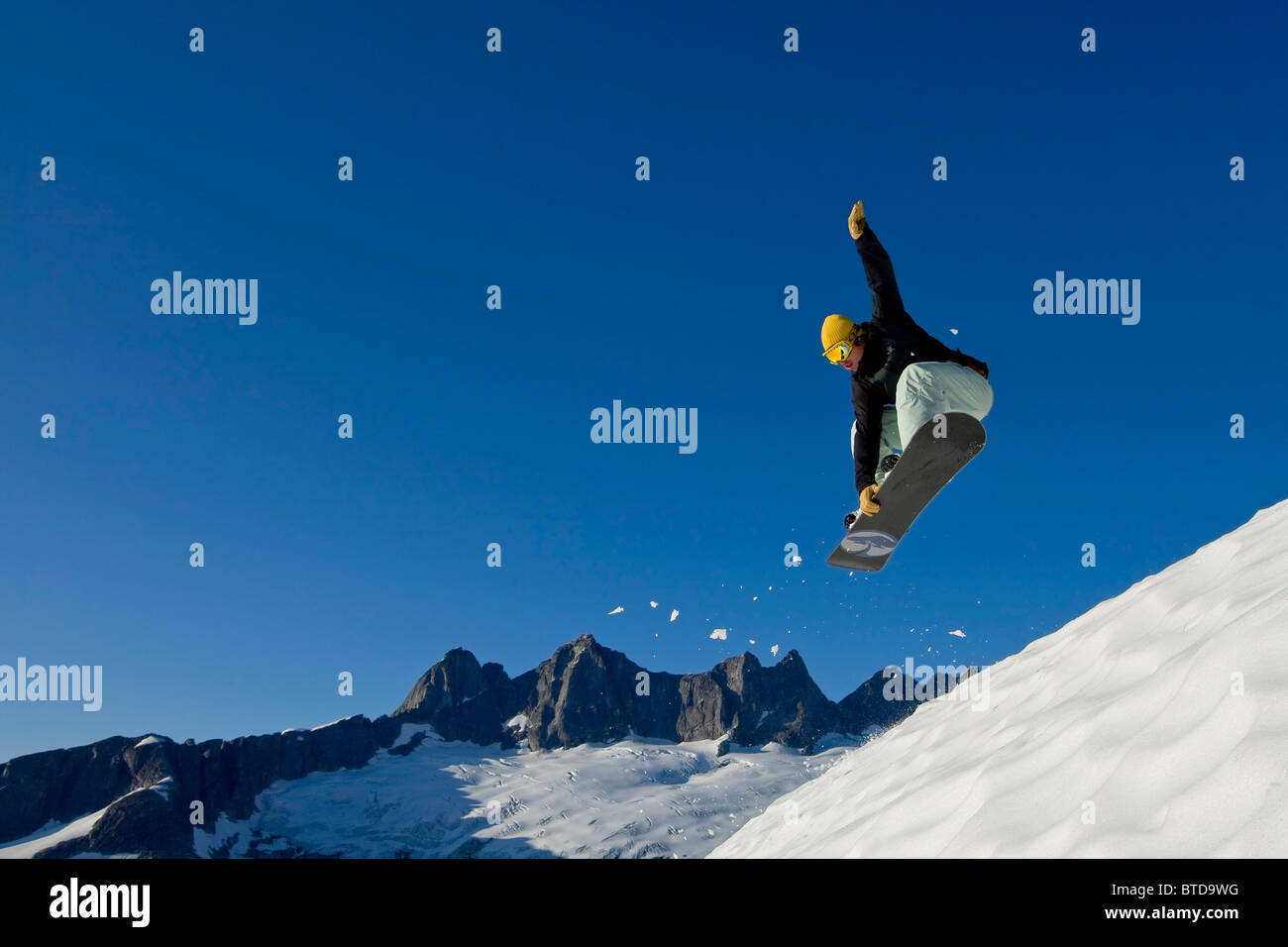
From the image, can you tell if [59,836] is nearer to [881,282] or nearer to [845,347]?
[845,347]

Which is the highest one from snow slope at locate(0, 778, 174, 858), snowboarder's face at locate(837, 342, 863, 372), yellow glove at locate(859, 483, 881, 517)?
snowboarder's face at locate(837, 342, 863, 372)

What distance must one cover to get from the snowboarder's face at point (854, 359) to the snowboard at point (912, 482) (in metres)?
0.98

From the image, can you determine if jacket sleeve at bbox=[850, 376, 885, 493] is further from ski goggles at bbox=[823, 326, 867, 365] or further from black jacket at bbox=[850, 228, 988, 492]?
ski goggles at bbox=[823, 326, 867, 365]

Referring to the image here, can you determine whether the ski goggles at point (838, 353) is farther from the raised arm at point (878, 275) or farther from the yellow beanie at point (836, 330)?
the raised arm at point (878, 275)

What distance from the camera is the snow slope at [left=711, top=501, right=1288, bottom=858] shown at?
306 cm

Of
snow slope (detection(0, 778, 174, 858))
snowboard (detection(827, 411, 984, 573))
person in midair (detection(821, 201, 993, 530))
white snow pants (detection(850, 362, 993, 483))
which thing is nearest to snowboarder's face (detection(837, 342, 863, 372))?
person in midair (detection(821, 201, 993, 530))

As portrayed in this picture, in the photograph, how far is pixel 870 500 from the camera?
882 centimetres

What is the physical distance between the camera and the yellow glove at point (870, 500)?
8812 mm

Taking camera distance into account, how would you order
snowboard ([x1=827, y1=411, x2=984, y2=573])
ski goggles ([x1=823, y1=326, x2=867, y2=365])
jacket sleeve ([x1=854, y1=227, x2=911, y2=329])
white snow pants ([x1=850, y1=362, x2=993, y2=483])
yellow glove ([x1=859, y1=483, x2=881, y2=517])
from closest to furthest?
white snow pants ([x1=850, y1=362, x2=993, y2=483])
snowboard ([x1=827, y1=411, x2=984, y2=573])
ski goggles ([x1=823, y1=326, x2=867, y2=365])
jacket sleeve ([x1=854, y1=227, x2=911, y2=329])
yellow glove ([x1=859, y1=483, x2=881, y2=517])

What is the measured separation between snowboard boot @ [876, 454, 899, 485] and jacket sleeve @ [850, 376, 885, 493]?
0.15 ft

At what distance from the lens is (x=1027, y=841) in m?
3.66
